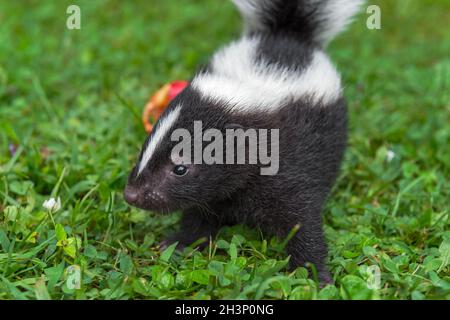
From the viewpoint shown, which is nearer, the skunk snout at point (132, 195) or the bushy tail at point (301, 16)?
the skunk snout at point (132, 195)

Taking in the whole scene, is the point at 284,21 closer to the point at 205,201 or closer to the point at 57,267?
the point at 205,201

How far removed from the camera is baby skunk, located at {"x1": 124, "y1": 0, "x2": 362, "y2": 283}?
4145mm

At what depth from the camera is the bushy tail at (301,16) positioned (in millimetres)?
5297

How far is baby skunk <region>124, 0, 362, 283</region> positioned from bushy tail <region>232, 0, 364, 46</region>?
0.30 metres

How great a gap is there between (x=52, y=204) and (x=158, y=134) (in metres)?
0.95

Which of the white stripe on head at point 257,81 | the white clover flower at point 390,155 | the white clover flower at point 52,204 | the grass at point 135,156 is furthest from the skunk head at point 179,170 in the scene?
the white clover flower at point 390,155

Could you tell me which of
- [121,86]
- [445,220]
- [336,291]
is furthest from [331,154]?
[121,86]

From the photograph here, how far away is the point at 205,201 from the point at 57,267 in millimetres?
1023

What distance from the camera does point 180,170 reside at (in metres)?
4.12

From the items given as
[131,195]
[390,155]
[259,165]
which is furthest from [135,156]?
[390,155]

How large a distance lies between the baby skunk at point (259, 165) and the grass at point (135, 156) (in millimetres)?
196

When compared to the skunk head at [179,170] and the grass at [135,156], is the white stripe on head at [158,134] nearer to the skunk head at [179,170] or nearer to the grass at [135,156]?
the skunk head at [179,170]

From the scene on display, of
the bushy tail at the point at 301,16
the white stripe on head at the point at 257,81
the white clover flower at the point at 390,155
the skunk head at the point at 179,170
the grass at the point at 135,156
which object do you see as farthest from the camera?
the white clover flower at the point at 390,155

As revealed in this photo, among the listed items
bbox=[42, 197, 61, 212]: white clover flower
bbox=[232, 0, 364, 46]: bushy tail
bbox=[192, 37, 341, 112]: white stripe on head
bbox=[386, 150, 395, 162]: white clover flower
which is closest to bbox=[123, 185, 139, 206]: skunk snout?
bbox=[42, 197, 61, 212]: white clover flower
